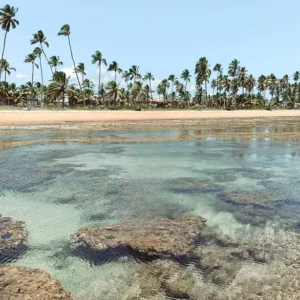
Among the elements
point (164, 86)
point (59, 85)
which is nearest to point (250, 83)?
point (164, 86)

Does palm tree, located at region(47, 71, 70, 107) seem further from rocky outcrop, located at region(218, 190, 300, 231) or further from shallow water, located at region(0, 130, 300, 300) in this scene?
rocky outcrop, located at region(218, 190, 300, 231)

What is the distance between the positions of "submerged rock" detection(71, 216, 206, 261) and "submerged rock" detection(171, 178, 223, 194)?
2920 mm

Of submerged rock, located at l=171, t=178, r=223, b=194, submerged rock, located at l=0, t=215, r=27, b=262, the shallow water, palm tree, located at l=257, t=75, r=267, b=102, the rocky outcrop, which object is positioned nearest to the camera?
the shallow water

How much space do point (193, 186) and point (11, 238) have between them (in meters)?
6.20

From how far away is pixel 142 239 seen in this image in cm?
618

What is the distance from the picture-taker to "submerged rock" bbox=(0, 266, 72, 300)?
4.28m

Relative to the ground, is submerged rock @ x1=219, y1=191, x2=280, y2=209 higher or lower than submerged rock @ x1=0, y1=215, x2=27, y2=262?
lower

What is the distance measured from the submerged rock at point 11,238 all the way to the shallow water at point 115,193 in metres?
0.19

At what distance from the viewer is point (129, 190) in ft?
34.2

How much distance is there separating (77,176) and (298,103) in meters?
120

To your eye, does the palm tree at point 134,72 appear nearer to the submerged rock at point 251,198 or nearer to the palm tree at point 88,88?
the palm tree at point 88,88

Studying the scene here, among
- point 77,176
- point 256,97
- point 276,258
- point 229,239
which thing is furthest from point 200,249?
point 256,97

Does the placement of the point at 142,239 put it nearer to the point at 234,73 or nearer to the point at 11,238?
the point at 11,238

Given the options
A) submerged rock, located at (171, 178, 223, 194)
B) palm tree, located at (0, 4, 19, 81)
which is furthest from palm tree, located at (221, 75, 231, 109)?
submerged rock, located at (171, 178, 223, 194)
